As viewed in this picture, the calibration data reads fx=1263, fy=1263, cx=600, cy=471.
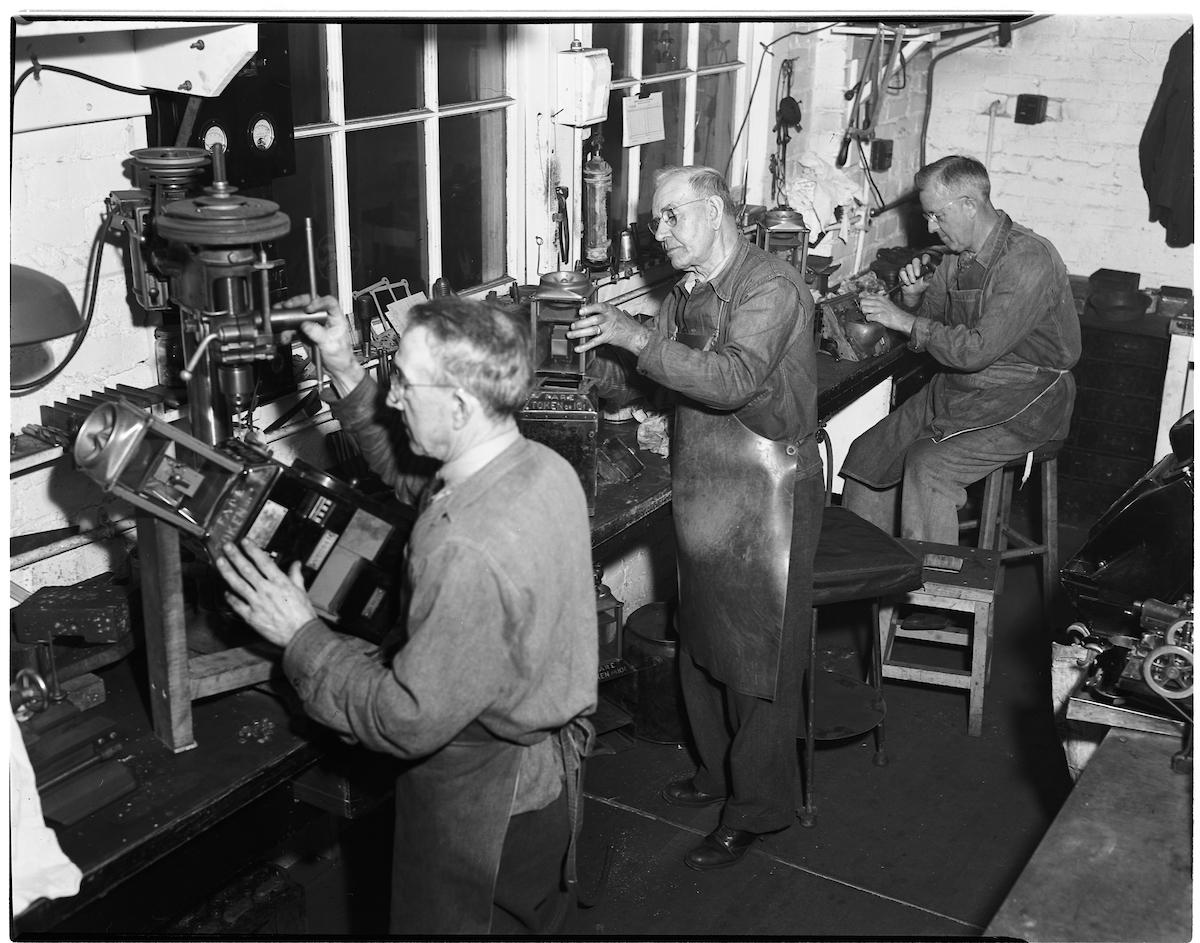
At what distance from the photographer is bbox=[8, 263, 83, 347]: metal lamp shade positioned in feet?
7.77

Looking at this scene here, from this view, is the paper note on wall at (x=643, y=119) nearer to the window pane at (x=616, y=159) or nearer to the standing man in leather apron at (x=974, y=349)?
the window pane at (x=616, y=159)

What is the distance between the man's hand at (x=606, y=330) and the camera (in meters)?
3.15

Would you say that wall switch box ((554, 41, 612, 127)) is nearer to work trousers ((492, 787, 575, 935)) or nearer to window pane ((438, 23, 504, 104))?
window pane ((438, 23, 504, 104))

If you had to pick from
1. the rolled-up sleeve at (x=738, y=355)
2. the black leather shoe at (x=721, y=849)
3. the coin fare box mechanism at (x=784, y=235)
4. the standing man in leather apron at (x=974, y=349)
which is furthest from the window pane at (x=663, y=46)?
the black leather shoe at (x=721, y=849)

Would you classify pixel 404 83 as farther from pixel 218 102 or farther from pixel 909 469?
pixel 909 469

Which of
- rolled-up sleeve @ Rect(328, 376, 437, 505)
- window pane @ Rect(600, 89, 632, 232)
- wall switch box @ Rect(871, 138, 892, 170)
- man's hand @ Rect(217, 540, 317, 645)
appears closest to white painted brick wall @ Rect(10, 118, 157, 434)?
rolled-up sleeve @ Rect(328, 376, 437, 505)

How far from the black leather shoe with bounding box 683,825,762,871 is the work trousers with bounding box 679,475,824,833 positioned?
37 mm

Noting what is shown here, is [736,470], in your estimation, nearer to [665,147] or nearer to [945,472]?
[945,472]

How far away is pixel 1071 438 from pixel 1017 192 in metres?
1.41

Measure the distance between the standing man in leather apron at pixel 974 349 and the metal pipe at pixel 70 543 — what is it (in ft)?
9.61

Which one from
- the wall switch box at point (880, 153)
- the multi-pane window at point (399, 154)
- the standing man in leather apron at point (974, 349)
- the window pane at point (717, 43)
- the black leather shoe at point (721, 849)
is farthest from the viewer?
the wall switch box at point (880, 153)

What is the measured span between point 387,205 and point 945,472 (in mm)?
2309

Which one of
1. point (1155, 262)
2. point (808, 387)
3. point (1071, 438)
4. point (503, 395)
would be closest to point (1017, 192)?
point (1155, 262)

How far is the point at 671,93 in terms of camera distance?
4.92 meters
